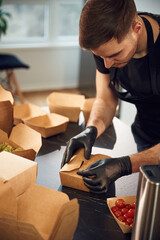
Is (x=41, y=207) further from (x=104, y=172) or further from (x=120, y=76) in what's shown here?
(x=120, y=76)

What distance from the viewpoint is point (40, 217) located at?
3.11ft

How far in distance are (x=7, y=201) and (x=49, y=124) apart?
2.54ft

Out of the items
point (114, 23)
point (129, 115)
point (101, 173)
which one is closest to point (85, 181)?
point (101, 173)

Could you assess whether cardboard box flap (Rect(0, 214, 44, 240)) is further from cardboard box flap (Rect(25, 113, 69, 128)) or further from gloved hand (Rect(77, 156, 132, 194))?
cardboard box flap (Rect(25, 113, 69, 128))

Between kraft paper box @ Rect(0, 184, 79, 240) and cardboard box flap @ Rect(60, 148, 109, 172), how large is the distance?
0.76 ft

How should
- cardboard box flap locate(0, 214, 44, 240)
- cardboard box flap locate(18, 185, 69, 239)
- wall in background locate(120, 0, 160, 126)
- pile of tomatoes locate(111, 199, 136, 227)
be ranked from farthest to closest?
wall in background locate(120, 0, 160, 126) → pile of tomatoes locate(111, 199, 136, 227) → cardboard box flap locate(18, 185, 69, 239) → cardboard box flap locate(0, 214, 44, 240)

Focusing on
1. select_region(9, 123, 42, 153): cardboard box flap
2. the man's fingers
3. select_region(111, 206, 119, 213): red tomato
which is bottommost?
the man's fingers

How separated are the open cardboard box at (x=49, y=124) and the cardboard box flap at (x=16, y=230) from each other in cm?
75

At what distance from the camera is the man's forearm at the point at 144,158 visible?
1.30 metres

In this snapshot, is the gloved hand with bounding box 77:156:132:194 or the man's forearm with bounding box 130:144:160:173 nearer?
the gloved hand with bounding box 77:156:132:194

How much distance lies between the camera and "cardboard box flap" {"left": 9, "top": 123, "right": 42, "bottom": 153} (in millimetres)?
1374

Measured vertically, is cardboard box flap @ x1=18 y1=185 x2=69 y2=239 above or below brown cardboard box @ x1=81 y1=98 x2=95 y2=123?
above

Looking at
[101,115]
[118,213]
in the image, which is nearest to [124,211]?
[118,213]

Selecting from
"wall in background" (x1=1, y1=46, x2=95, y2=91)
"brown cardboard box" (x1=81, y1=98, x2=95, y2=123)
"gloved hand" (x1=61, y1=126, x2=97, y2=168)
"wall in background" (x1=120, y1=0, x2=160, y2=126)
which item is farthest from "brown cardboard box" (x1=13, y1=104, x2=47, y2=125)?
"wall in background" (x1=1, y1=46, x2=95, y2=91)
